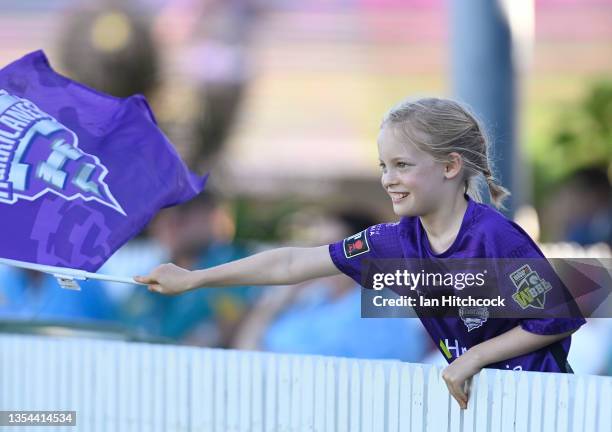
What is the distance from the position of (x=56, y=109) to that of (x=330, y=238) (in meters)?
2.35

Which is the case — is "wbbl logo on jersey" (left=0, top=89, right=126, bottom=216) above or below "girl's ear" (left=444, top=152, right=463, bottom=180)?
above

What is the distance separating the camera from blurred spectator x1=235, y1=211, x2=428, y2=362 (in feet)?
18.7

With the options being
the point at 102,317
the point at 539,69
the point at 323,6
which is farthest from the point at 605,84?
the point at 323,6

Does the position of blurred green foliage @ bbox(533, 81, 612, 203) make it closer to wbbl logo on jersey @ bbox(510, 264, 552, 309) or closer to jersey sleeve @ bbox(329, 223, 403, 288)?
jersey sleeve @ bbox(329, 223, 403, 288)

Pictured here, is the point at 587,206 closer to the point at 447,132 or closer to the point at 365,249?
the point at 365,249

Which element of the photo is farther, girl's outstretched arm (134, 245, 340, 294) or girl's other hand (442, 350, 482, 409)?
girl's outstretched arm (134, 245, 340, 294)

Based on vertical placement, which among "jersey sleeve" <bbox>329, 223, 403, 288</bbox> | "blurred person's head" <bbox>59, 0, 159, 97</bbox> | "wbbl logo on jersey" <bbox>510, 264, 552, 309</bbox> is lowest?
"wbbl logo on jersey" <bbox>510, 264, 552, 309</bbox>

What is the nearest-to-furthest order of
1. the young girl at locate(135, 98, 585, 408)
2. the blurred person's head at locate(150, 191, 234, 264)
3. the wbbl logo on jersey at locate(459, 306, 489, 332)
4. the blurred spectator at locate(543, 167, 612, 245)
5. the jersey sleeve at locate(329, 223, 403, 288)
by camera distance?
the young girl at locate(135, 98, 585, 408) → the wbbl logo on jersey at locate(459, 306, 489, 332) → the jersey sleeve at locate(329, 223, 403, 288) → the blurred person's head at locate(150, 191, 234, 264) → the blurred spectator at locate(543, 167, 612, 245)

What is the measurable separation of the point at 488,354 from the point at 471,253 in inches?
11.7

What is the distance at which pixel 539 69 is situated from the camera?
55.4 feet

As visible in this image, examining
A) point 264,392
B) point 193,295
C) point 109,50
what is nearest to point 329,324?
point 193,295

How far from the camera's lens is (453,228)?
3.34m

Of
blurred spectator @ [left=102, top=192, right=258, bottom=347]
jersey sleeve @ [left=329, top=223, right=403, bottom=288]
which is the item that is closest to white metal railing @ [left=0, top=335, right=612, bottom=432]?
jersey sleeve @ [left=329, top=223, right=403, bottom=288]

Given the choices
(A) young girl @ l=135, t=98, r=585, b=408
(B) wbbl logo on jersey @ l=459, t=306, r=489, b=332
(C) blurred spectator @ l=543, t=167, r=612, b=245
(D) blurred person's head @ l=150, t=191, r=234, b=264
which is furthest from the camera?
(C) blurred spectator @ l=543, t=167, r=612, b=245
